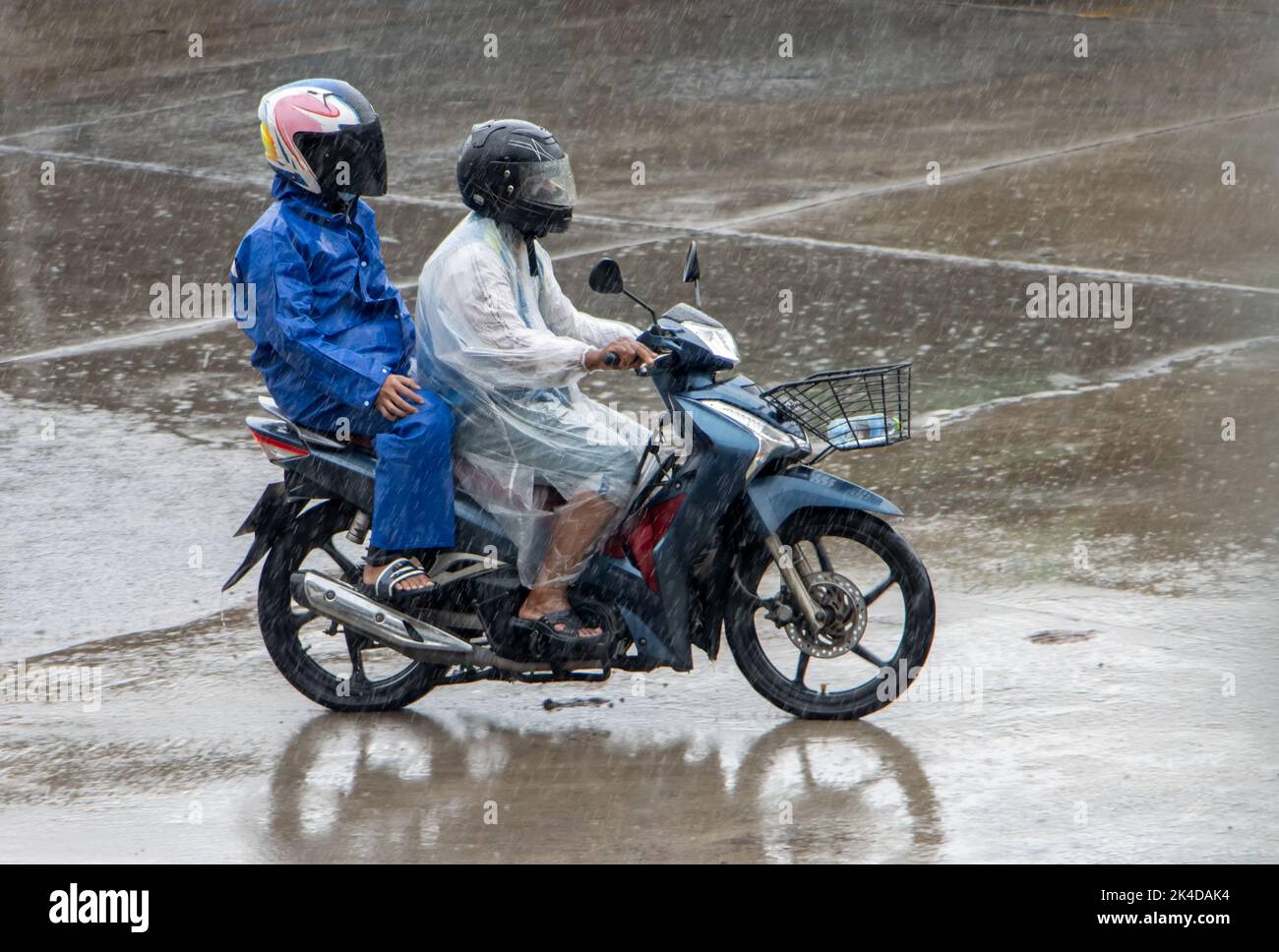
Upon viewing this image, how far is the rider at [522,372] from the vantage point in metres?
5.23

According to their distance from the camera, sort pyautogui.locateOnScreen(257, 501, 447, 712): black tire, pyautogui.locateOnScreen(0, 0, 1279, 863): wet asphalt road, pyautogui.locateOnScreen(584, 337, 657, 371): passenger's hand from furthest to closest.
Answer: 1. pyautogui.locateOnScreen(257, 501, 447, 712): black tire
2. pyautogui.locateOnScreen(584, 337, 657, 371): passenger's hand
3. pyautogui.locateOnScreen(0, 0, 1279, 863): wet asphalt road

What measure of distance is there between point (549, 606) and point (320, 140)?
145 cm

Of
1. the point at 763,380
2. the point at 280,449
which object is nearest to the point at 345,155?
the point at 280,449

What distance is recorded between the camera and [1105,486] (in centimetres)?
722

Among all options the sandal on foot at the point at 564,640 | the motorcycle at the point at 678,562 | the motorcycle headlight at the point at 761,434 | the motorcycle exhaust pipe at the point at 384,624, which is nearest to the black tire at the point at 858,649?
the motorcycle at the point at 678,562

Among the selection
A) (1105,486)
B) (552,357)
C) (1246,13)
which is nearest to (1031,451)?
(1105,486)

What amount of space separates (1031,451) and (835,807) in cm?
308

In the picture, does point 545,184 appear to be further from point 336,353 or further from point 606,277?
point 336,353

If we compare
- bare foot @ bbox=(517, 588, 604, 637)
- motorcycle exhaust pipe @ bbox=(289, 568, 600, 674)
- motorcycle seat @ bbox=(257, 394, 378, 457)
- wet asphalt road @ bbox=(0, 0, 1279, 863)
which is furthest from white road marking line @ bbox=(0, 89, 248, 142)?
bare foot @ bbox=(517, 588, 604, 637)

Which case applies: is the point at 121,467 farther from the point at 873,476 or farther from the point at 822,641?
the point at 822,641

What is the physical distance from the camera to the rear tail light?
546 cm

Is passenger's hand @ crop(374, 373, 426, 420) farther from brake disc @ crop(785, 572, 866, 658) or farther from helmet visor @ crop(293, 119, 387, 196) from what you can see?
brake disc @ crop(785, 572, 866, 658)

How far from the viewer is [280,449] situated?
18.0 feet

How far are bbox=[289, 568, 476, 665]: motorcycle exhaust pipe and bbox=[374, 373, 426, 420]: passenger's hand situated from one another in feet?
1.83
